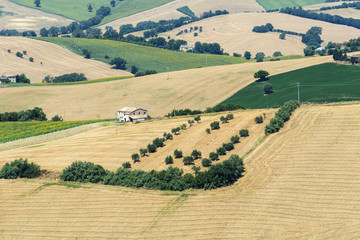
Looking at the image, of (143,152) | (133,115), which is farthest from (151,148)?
(133,115)

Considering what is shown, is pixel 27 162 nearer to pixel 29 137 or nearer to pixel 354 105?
pixel 29 137

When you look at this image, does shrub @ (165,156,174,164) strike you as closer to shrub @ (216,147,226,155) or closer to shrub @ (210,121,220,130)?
shrub @ (216,147,226,155)

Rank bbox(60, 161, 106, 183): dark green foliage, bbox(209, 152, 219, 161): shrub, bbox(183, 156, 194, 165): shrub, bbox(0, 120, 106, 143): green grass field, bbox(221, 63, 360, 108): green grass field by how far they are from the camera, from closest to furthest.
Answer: bbox(60, 161, 106, 183): dark green foliage < bbox(209, 152, 219, 161): shrub < bbox(183, 156, 194, 165): shrub < bbox(221, 63, 360, 108): green grass field < bbox(0, 120, 106, 143): green grass field

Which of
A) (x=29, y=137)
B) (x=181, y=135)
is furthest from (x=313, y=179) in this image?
(x=29, y=137)

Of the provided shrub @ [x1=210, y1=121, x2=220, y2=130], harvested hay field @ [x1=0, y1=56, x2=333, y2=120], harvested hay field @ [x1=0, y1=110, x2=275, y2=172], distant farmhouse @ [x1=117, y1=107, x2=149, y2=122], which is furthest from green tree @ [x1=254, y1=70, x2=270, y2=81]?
shrub @ [x1=210, y1=121, x2=220, y2=130]

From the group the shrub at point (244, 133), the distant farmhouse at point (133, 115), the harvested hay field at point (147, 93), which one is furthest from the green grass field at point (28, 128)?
the shrub at point (244, 133)

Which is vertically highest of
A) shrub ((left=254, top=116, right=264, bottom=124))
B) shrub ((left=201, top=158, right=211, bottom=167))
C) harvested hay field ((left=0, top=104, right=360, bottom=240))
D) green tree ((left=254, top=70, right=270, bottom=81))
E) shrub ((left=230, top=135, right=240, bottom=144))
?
green tree ((left=254, top=70, right=270, bottom=81))

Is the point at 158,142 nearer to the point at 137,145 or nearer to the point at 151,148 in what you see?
the point at 151,148
